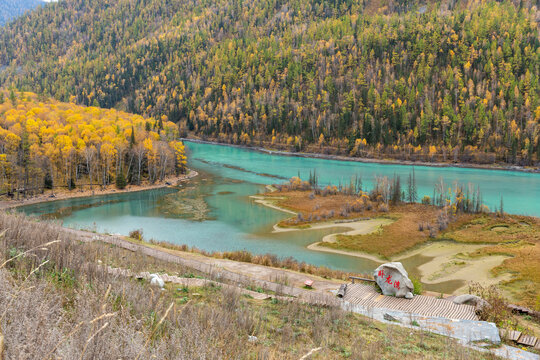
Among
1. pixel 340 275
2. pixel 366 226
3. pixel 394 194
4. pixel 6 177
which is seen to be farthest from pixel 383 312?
pixel 6 177

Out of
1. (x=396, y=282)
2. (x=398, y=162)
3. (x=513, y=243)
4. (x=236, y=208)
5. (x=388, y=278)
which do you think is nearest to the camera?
(x=396, y=282)

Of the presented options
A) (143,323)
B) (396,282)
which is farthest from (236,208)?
(143,323)

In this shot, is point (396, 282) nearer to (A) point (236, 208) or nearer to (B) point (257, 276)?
(B) point (257, 276)

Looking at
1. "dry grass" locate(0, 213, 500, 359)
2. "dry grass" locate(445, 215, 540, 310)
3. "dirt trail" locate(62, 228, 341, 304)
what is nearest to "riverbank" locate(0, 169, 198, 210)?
"dirt trail" locate(62, 228, 341, 304)

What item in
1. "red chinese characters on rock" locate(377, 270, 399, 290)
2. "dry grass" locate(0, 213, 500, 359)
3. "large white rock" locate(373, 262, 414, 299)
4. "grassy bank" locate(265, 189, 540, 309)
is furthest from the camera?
"grassy bank" locate(265, 189, 540, 309)

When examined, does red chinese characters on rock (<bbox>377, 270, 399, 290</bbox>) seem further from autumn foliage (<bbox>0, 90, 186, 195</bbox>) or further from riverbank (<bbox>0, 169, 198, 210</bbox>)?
autumn foliage (<bbox>0, 90, 186, 195</bbox>)

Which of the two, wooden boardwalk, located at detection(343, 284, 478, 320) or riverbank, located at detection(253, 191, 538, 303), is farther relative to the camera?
riverbank, located at detection(253, 191, 538, 303)

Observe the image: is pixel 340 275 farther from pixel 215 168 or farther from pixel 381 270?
pixel 215 168
